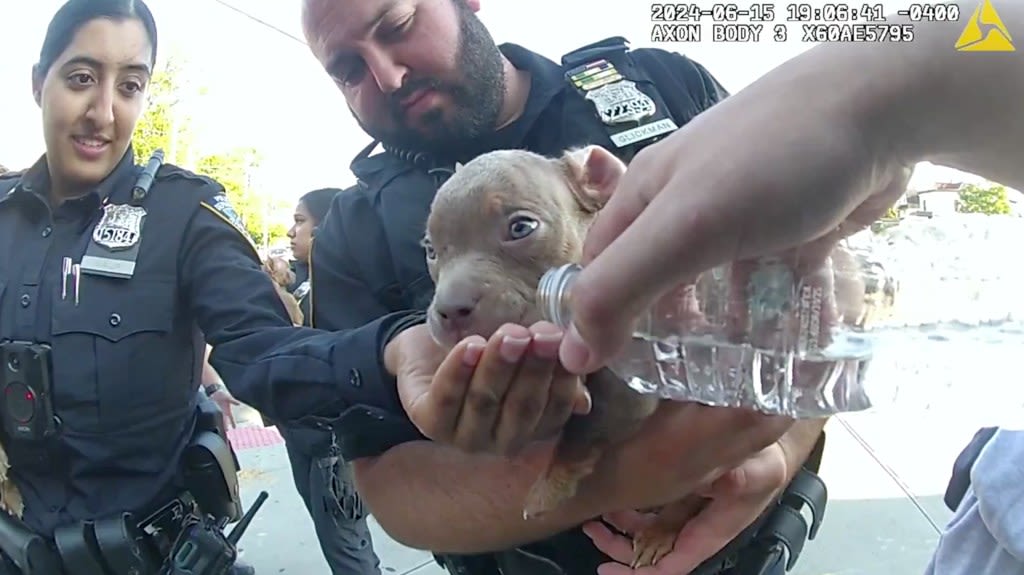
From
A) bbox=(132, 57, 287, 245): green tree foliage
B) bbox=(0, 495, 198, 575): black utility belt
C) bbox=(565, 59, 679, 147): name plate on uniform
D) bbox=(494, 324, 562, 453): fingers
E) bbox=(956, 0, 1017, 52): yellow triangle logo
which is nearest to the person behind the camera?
bbox=(956, 0, 1017, 52): yellow triangle logo

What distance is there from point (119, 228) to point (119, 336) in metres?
0.28

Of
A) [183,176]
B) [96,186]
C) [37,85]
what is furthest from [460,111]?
[37,85]

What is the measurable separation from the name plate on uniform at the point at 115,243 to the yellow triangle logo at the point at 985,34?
195cm

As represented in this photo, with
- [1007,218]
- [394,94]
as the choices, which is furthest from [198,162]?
[1007,218]

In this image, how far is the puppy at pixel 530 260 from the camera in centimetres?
103

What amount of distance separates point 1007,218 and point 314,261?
111cm

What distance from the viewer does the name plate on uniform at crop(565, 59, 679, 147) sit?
1.38 m

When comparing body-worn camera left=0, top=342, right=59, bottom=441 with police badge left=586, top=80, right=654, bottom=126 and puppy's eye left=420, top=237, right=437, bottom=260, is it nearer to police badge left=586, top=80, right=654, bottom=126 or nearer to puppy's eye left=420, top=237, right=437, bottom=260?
puppy's eye left=420, top=237, right=437, bottom=260

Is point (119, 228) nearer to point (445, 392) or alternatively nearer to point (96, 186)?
point (96, 186)

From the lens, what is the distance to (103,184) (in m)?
2.16

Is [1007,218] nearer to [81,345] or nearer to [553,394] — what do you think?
[553,394]

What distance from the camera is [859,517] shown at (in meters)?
3.42

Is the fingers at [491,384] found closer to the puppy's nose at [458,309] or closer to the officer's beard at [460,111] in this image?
the puppy's nose at [458,309]

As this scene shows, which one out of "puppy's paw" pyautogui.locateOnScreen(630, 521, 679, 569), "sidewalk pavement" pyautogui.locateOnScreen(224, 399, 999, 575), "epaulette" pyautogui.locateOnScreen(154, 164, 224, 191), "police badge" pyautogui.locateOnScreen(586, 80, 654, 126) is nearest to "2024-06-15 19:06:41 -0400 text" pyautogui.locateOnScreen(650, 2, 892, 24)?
"police badge" pyautogui.locateOnScreen(586, 80, 654, 126)
